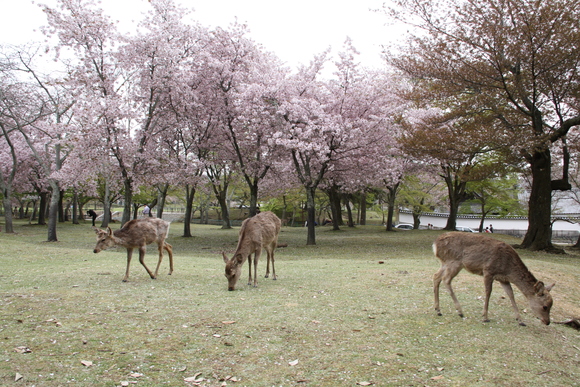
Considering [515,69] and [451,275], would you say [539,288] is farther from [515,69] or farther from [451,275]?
[515,69]

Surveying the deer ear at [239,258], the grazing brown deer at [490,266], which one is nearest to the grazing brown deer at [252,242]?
the deer ear at [239,258]

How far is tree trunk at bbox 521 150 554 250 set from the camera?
1931 centimetres

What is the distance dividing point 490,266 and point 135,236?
24.0ft

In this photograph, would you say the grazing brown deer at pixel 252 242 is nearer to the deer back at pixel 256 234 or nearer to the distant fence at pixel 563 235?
the deer back at pixel 256 234

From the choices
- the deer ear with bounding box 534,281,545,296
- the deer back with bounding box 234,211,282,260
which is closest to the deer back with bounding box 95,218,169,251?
the deer back with bounding box 234,211,282,260

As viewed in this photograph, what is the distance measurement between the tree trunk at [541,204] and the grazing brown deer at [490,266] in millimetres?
14720

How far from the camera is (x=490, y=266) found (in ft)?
21.9

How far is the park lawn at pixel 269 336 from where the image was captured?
4.57m

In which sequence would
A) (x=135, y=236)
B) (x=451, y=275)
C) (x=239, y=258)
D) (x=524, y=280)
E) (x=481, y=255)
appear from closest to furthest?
(x=524, y=280)
(x=481, y=255)
(x=451, y=275)
(x=239, y=258)
(x=135, y=236)

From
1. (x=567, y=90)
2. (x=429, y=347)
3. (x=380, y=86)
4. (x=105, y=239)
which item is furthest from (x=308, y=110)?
(x=429, y=347)

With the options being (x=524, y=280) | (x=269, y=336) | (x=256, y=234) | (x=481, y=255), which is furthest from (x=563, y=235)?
(x=269, y=336)

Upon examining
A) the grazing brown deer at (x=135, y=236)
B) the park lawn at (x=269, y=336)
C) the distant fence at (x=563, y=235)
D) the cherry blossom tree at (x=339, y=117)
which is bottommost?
the park lawn at (x=269, y=336)

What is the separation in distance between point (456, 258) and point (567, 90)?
50.9ft

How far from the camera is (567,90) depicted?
18.2 meters
